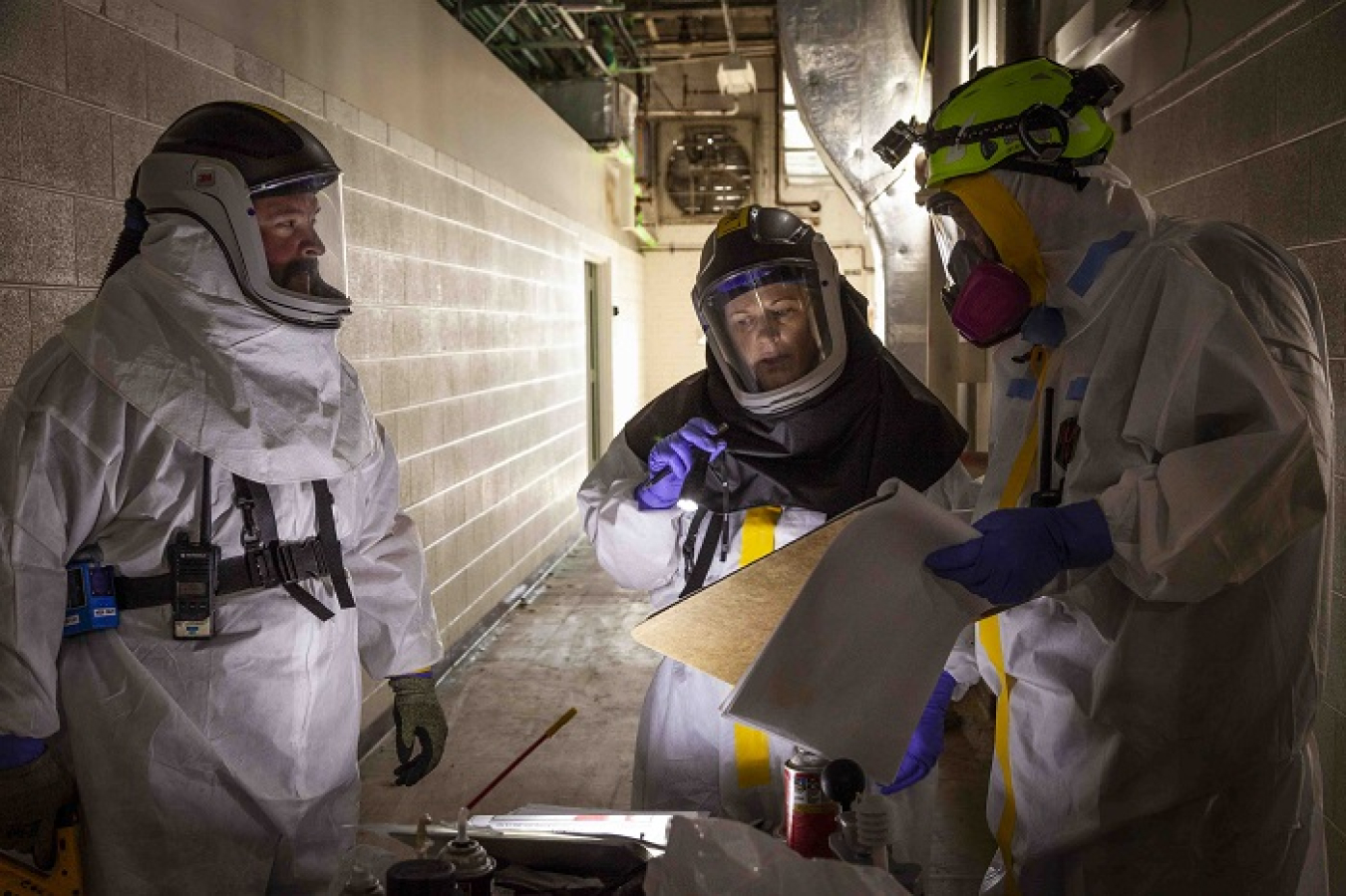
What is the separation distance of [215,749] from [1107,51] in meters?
2.66

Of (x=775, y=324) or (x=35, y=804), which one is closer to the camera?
(x=35, y=804)

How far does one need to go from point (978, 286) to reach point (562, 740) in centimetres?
287

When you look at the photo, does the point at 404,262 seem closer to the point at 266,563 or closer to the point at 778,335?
the point at 778,335

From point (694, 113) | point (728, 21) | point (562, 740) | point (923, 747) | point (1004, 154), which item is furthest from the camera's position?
point (694, 113)

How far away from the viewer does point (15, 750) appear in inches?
58.7

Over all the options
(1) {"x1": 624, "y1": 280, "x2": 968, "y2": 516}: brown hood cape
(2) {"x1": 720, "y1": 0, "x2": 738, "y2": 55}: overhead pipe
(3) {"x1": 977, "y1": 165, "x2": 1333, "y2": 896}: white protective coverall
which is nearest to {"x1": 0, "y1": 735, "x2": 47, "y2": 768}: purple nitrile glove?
(1) {"x1": 624, "y1": 280, "x2": 968, "y2": 516}: brown hood cape

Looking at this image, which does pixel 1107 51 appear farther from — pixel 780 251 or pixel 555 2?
pixel 555 2

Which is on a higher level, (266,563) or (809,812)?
(266,563)

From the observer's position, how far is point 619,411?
1009cm

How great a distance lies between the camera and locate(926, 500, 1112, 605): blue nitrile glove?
1.28 meters

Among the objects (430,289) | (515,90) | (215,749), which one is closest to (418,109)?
(430,289)

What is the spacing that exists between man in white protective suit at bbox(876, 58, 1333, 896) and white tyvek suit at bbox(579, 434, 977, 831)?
Answer: 381 millimetres

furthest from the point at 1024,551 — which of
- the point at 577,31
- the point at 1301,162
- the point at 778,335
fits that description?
the point at 577,31

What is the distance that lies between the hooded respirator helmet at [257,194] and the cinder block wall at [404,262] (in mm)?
612
